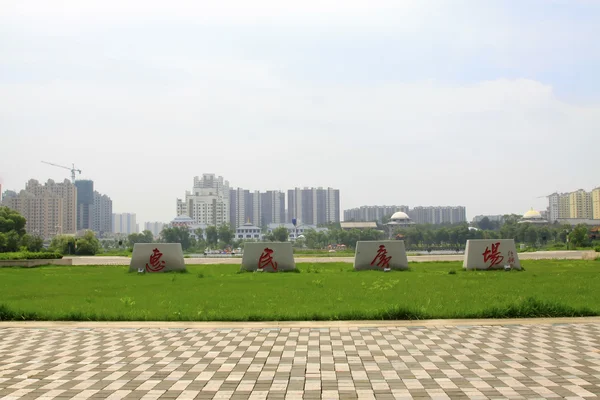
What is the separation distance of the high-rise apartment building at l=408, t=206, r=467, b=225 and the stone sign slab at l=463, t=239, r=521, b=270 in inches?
5258

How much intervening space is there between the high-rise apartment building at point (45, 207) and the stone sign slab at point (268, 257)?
326 ft

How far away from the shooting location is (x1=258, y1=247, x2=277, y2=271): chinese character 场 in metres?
21.1

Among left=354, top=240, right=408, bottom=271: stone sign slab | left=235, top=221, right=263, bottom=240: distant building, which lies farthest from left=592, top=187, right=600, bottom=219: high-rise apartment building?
left=354, top=240, right=408, bottom=271: stone sign slab

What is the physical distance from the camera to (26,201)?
111 meters

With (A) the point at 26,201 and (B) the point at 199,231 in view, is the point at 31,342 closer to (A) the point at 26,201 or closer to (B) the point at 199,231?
(B) the point at 199,231

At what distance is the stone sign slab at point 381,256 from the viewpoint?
21297 millimetres

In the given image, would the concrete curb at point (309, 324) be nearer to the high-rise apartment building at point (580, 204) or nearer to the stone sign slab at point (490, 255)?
the stone sign slab at point (490, 255)

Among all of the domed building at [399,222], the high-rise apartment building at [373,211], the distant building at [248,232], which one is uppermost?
the high-rise apartment building at [373,211]

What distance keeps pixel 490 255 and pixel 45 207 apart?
115 metres

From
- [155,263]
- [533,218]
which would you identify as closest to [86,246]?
[155,263]

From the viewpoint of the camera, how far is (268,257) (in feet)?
69.4

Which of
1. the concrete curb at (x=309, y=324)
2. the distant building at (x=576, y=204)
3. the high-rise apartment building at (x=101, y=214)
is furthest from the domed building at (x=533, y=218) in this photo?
the high-rise apartment building at (x=101, y=214)

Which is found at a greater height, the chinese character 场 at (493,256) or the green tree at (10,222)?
the green tree at (10,222)

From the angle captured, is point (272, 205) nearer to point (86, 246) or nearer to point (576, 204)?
point (576, 204)
